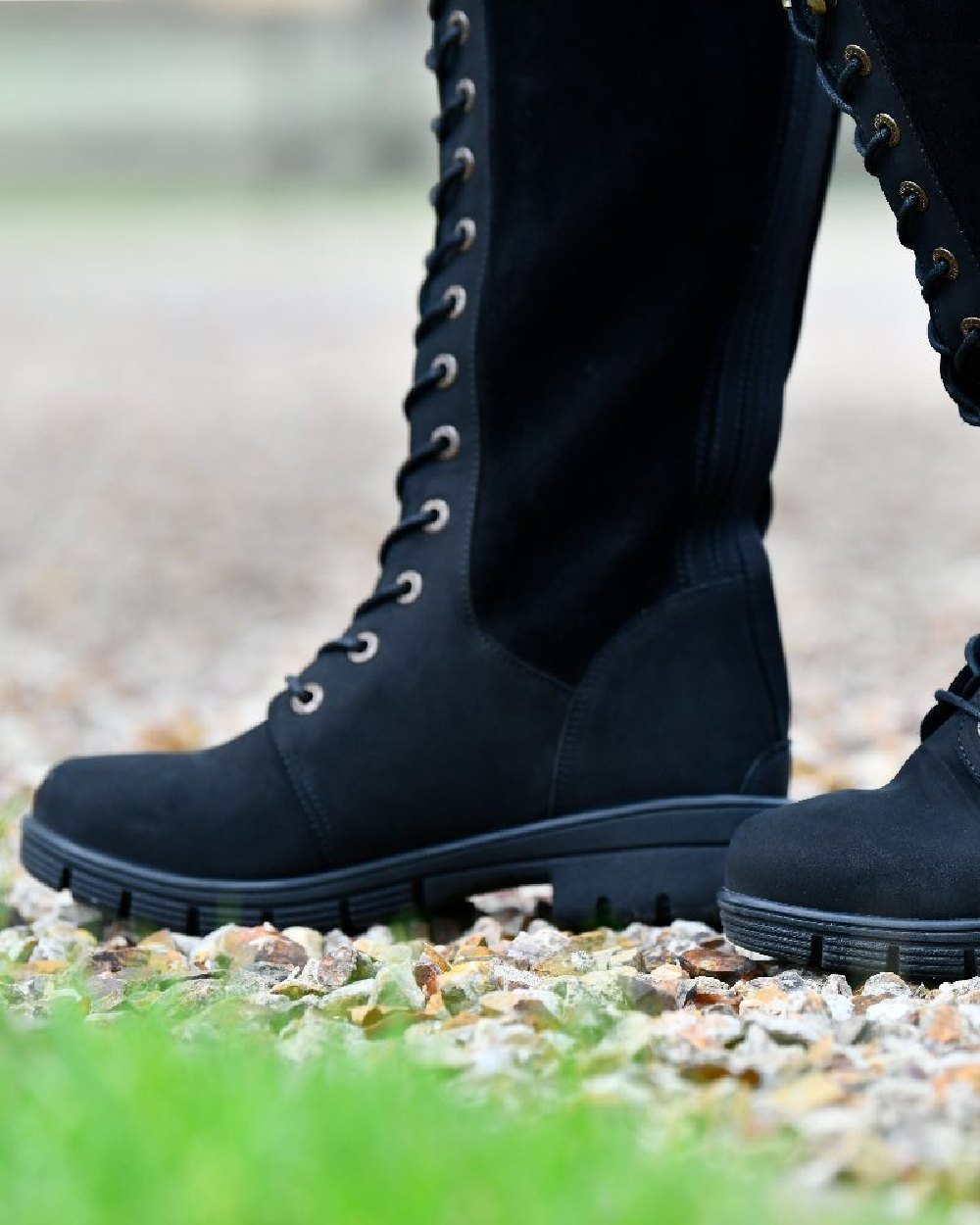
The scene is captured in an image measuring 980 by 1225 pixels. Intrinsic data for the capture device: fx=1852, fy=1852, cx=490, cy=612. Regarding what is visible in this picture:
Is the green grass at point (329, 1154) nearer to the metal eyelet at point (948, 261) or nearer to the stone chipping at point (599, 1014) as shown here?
the stone chipping at point (599, 1014)

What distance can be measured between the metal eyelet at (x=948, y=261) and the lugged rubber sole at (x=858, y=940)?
1.88ft

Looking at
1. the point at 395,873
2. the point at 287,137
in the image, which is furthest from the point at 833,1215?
the point at 287,137

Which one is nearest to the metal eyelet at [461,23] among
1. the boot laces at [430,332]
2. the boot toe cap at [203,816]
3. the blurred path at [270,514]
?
the boot laces at [430,332]

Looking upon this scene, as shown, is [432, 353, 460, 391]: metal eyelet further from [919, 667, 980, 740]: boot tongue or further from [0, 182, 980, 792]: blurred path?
[0, 182, 980, 792]: blurred path

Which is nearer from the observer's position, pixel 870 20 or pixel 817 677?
pixel 870 20

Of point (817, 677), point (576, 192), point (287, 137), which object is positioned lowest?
point (817, 677)

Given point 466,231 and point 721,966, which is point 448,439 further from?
point 721,966

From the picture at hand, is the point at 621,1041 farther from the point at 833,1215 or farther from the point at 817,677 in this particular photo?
the point at 817,677

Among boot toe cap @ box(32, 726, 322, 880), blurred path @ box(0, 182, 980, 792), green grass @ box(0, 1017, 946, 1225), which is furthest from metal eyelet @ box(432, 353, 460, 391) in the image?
blurred path @ box(0, 182, 980, 792)

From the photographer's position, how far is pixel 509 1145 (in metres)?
1.11

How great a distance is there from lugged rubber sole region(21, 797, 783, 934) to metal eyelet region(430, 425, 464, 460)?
409 millimetres

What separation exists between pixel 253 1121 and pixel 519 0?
1.22m

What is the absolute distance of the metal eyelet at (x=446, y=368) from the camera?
1.98 metres

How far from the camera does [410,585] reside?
1997 millimetres
